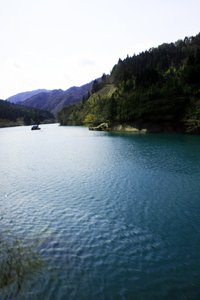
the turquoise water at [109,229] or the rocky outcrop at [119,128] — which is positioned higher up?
the rocky outcrop at [119,128]

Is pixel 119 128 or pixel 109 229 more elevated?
pixel 119 128

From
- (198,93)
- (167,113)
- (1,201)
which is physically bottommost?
(1,201)

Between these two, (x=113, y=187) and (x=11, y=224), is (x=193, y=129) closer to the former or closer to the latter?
(x=113, y=187)

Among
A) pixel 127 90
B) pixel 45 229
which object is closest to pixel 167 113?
pixel 127 90

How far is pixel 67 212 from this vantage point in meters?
25.7

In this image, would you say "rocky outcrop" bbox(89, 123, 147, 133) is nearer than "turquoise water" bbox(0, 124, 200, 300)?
No

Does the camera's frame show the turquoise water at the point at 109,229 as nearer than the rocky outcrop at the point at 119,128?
Yes

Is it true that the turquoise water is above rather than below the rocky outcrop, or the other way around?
below

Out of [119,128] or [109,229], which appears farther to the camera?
[119,128]

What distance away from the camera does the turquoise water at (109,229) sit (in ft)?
47.1

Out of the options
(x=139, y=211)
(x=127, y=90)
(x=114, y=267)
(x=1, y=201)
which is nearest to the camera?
(x=114, y=267)

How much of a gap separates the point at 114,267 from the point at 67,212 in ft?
34.1

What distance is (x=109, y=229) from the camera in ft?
71.2

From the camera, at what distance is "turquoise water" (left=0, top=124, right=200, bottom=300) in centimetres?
1434
